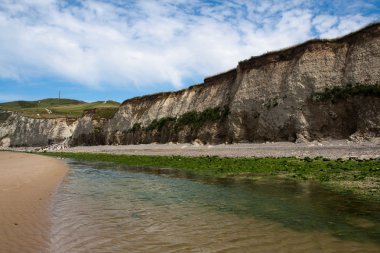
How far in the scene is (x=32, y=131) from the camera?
99.2m

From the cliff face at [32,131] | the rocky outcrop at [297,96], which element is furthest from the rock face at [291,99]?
the cliff face at [32,131]

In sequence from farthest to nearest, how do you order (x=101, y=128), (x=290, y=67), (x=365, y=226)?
(x=101, y=128) < (x=290, y=67) < (x=365, y=226)

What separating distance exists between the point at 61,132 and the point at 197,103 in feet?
183

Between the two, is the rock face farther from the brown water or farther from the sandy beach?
the sandy beach

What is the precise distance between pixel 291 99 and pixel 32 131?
84818mm

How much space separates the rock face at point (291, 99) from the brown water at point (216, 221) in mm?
19993

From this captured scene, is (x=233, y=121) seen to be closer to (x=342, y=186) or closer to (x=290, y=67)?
(x=290, y=67)

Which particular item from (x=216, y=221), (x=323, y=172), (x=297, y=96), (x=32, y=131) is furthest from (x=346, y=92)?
(x=32, y=131)

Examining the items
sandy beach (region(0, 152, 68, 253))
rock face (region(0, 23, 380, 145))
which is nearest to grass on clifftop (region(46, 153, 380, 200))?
sandy beach (region(0, 152, 68, 253))

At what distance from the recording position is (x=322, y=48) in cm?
3484

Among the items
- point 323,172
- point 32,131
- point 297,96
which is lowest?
point 323,172

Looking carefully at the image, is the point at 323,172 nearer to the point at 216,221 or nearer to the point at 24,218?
the point at 216,221

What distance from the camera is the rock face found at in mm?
29922

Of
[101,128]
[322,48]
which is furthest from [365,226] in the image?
[101,128]
